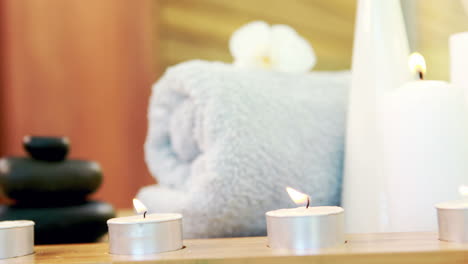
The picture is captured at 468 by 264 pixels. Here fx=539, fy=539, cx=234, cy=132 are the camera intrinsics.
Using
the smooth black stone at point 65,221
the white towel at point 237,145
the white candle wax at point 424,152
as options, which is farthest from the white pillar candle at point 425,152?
the smooth black stone at point 65,221

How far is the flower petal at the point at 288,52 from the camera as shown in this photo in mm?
606

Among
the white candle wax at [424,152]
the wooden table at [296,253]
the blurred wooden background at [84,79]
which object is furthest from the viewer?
the blurred wooden background at [84,79]

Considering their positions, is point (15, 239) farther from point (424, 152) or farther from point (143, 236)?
point (424, 152)

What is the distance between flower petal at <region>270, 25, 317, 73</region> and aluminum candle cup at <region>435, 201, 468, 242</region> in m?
0.32

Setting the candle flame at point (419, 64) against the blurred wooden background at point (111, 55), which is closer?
the candle flame at point (419, 64)

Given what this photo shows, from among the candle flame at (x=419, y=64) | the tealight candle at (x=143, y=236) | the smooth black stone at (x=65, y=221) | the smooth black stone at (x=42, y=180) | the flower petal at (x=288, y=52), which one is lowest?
the smooth black stone at (x=65, y=221)

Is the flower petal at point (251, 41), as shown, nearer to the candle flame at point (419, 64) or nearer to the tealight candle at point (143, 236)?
the candle flame at point (419, 64)

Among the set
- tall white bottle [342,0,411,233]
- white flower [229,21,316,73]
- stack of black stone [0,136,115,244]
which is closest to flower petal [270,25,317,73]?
white flower [229,21,316,73]

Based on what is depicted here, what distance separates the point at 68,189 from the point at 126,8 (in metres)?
0.73

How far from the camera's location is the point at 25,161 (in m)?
0.61

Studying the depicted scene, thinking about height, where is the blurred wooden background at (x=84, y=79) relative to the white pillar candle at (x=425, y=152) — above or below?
above

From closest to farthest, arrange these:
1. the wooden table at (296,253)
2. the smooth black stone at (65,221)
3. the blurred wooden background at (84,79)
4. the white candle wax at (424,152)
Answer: the wooden table at (296,253) → the white candle wax at (424,152) → the smooth black stone at (65,221) → the blurred wooden background at (84,79)

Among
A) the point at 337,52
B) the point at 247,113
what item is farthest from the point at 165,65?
the point at 247,113

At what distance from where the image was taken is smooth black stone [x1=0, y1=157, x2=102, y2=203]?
1.94ft
